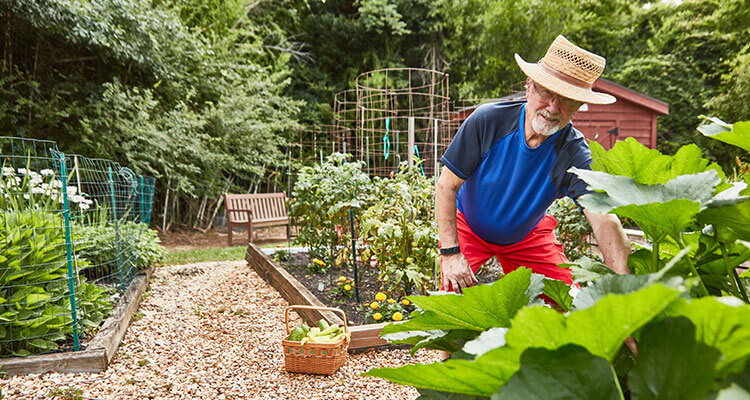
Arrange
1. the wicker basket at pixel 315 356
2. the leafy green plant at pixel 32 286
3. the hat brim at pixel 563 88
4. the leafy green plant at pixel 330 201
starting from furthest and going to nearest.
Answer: the leafy green plant at pixel 330 201, the leafy green plant at pixel 32 286, the wicker basket at pixel 315 356, the hat brim at pixel 563 88

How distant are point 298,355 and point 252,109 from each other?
8148 millimetres

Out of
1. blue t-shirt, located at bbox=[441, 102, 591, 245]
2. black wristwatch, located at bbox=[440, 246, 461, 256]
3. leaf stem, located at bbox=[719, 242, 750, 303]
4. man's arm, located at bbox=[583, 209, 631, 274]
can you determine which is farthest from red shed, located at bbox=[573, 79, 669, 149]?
leaf stem, located at bbox=[719, 242, 750, 303]

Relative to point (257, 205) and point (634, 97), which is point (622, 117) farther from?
point (257, 205)

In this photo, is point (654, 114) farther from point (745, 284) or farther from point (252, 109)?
point (745, 284)

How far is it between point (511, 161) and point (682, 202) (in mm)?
1578

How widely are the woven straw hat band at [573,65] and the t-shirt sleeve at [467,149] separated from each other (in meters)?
0.37

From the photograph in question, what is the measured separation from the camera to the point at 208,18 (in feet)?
35.8

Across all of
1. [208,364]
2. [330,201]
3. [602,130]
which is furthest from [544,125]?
[602,130]

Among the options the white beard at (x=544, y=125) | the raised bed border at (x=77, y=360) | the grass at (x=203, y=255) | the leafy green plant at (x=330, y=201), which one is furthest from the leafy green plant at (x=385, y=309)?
the grass at (x=203, y=255)

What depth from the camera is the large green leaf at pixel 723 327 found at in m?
0.32

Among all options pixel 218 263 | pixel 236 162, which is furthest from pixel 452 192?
pixel 236 162

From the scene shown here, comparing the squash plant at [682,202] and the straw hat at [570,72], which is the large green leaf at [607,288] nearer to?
the squash plant at [682,202]

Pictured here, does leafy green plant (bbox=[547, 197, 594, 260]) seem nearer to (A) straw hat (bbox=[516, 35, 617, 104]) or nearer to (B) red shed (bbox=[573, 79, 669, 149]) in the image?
(A) straw hat (bbox=[516, 35, 617, 104])

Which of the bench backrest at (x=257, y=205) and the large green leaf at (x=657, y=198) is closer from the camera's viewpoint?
the large green leaf at (x=657, y=198)
